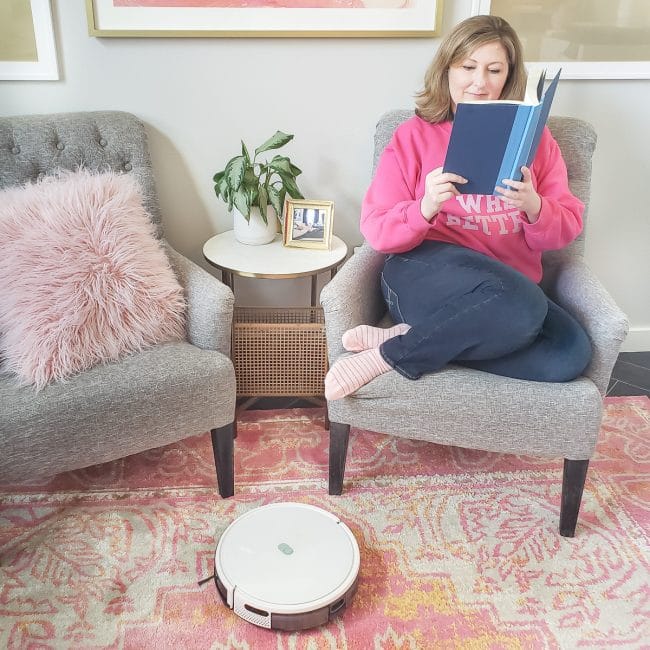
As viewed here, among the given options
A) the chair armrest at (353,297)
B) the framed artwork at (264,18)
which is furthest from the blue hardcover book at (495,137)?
the framed artwork at (264,18)

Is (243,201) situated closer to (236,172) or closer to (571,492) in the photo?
(236,172)

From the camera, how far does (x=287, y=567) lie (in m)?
1.34

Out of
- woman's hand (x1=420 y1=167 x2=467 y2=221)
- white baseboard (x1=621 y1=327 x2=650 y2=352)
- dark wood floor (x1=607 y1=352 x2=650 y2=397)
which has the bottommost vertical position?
dark wood floor (x1=607 y1=352 x2=650 y2=397)

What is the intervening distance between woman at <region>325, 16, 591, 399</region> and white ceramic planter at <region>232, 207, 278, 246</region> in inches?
15.0

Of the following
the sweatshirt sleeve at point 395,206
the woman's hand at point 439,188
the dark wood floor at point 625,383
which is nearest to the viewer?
the woman's hand at point 439,188

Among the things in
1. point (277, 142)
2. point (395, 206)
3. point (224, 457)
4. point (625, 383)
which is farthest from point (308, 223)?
point (625, 383)

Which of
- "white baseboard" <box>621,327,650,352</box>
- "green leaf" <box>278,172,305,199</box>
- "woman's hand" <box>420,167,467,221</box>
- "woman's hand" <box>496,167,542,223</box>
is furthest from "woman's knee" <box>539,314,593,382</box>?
"white baseboard" <box>621,327,650,352</box>

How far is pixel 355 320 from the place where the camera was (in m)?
1.62

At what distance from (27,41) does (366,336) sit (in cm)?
127

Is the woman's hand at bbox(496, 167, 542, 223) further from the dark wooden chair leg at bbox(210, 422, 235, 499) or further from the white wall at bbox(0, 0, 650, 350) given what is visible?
the dark wooden chair leg at bbox(210, 422, 235, 499)

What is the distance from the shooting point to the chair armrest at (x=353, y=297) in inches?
62.2

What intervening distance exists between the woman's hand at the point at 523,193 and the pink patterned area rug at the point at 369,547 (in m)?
0.74

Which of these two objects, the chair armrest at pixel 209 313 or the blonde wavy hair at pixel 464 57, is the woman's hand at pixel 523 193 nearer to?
the blonde wavy hair at pixel 464 57

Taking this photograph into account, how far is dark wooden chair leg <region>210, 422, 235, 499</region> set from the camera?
1.63 m
